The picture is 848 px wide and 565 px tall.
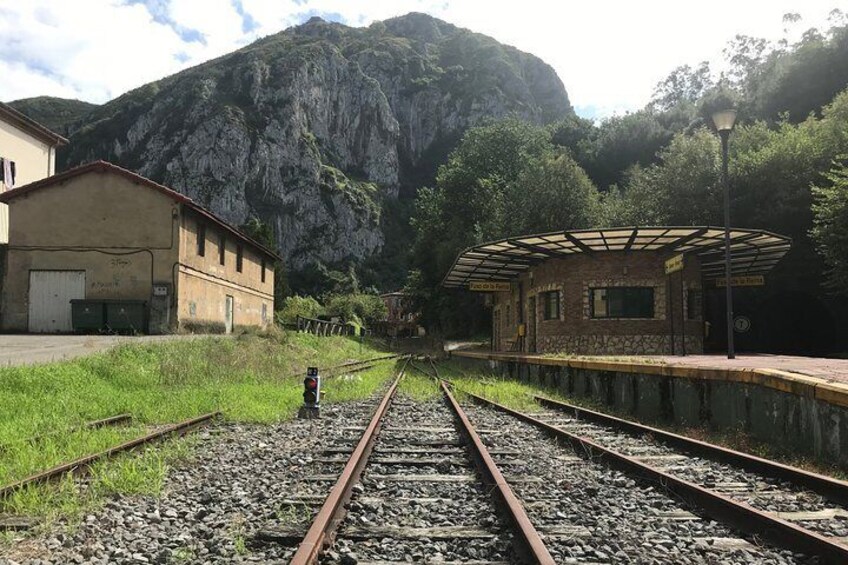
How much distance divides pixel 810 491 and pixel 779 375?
2840 millimetres

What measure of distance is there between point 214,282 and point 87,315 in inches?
230

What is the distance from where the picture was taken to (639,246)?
20.4 m

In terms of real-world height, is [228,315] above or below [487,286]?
below

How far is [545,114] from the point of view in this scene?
176625mm

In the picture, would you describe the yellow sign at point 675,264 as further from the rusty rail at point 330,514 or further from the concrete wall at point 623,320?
the rusty rail at point 330,514

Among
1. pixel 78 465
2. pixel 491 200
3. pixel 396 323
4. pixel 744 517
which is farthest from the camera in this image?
pixel 396 323

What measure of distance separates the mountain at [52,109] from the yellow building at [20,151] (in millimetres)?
142114

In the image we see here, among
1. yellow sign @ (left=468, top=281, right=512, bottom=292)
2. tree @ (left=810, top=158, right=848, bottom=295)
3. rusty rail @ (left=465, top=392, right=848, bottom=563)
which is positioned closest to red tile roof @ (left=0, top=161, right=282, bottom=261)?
yellow sign @ (left=468, top=281, right=512, bottom=292)

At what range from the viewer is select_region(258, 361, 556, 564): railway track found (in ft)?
11.6

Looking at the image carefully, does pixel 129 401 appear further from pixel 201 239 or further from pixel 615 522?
pixel 201 239

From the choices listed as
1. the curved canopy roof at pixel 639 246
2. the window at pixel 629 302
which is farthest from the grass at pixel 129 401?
the window at pixel 629 302

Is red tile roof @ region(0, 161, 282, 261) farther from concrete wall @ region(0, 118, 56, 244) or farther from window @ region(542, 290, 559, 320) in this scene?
window @ region(542, 290, 559, 320)

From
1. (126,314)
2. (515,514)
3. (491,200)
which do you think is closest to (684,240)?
(515,514)

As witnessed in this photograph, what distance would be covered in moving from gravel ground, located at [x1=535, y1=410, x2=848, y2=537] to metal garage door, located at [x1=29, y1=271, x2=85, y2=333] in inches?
881
